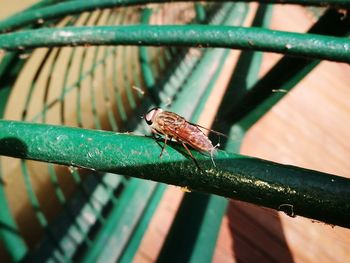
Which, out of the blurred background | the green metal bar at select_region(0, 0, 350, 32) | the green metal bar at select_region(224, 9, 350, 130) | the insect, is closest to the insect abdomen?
the insect

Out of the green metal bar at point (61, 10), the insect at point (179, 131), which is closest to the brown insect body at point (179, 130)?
the insect at point (179, 131)

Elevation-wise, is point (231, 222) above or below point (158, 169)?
above

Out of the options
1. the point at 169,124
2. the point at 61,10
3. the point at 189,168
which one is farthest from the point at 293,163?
the point at 189,168

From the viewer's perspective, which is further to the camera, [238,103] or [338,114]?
[338,114]

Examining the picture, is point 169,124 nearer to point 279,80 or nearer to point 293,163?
point 279,80

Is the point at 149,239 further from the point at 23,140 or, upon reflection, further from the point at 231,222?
the point at 23,140

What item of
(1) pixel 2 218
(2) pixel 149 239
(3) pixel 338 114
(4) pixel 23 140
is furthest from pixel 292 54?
(3) pixel 338 114
